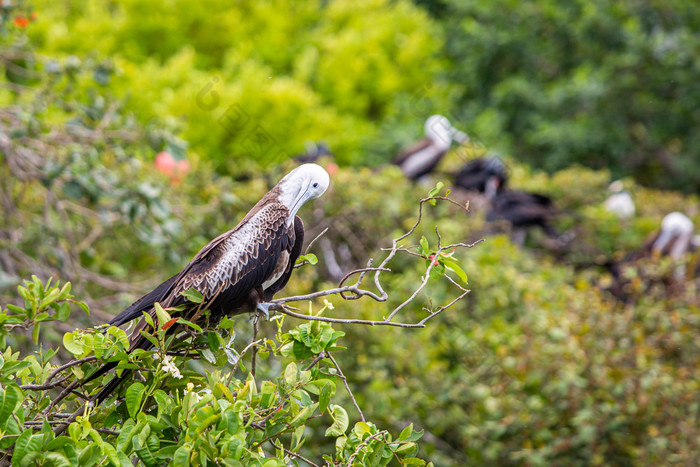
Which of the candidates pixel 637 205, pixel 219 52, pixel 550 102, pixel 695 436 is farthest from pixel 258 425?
pixel 219 52

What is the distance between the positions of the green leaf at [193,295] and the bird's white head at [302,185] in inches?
13.2

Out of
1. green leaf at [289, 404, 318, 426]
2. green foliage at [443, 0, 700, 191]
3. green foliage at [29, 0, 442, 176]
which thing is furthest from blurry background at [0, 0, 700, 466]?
green leaf at [289, 404, 318, 426]

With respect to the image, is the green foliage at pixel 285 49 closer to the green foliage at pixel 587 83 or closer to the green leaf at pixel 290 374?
the green foliage at pixel 587 83

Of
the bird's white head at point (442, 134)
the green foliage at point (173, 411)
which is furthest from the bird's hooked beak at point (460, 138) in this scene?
the green foliage at point (173, 411)

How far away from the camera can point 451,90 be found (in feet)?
38.0

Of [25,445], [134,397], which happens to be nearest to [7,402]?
[25,445]

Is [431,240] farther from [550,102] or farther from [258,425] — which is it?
[550,102]

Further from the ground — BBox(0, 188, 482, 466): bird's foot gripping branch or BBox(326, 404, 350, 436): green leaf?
BBox(0, 188, 482, 466): bird's foot gripping branch

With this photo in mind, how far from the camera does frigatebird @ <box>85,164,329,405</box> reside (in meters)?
1.72

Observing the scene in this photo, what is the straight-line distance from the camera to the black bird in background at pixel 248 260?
1.72 meters

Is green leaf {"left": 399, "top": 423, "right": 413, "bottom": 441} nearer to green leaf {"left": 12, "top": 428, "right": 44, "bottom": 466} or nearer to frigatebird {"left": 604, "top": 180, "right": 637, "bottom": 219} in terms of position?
green leaf {"left": 12, "top": 428, "right": 44, "bottom": 466}

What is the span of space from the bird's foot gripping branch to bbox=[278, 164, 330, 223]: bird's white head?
321 mm

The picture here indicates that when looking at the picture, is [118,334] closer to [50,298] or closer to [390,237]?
[50,298]

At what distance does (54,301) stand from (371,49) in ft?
32.1
